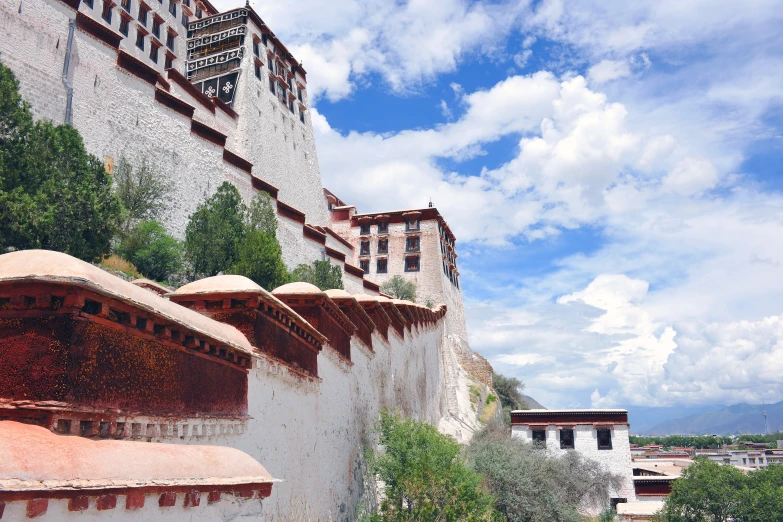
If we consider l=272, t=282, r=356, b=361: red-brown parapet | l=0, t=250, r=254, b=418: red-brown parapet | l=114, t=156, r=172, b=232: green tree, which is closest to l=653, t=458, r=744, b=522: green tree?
l=272, t=282, r=356, b=361: red-brown parapet

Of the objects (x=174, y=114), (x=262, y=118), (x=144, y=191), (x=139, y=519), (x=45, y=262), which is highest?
(x=262, y=118)

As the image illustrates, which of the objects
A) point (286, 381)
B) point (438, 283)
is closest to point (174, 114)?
point (286, 381)

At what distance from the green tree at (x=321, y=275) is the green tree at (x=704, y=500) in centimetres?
1391

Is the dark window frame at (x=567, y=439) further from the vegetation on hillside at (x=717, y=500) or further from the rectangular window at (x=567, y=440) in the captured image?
the vegetation on hillside at (x=717, y=500)

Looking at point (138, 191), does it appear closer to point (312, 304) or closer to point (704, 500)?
point (312, 304)

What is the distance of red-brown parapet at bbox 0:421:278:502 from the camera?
2.92m

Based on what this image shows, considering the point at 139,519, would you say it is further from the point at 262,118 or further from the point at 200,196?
the point at 262,118

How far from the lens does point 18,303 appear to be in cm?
374

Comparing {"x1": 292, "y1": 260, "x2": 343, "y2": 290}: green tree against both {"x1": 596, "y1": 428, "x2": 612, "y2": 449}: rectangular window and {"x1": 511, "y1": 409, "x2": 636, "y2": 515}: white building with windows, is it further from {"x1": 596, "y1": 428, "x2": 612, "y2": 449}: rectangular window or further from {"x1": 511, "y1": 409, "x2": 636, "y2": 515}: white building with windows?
{"x1": 596, "y1": 428, "x2": 612, "y2": 449}: rectangular window

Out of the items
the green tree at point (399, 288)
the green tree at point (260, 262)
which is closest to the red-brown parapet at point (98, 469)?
the green tree at point (260, 262)

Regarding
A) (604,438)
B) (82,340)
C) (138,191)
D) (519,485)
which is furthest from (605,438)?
(82,340)

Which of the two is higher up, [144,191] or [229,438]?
[144,191]

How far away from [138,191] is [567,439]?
1971 centimetres

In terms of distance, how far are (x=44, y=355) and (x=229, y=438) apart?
2.29m
